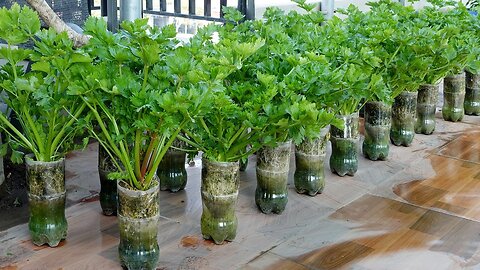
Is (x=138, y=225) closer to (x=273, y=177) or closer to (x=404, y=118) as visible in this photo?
(x=273, y=177)

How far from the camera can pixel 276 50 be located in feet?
8.39

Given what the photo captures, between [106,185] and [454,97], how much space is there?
288cm

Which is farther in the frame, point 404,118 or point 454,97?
point 454,97

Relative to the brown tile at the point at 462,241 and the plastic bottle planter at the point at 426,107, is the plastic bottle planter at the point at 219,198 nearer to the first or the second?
the brown tile at the point at 462,241

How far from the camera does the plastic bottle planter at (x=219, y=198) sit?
2467 mm

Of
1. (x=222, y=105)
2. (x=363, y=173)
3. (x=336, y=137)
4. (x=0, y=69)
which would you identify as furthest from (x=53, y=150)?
(x=363, y=173)

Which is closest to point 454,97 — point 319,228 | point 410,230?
point 410,230

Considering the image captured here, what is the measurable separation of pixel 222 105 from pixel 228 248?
662 millimetres

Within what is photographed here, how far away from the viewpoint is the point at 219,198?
2.47 meters

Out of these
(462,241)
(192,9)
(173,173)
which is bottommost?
(462,241)

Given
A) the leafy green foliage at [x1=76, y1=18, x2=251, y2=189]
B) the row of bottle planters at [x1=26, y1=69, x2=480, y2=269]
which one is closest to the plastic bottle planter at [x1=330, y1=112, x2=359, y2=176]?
the row of bottle planters at [x1=26, y1=69, x2=480, y2=269]

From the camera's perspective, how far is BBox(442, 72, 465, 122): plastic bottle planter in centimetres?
449

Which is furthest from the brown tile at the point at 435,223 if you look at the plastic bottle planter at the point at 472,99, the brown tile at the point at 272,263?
the plastic bottle planter at the point at 472,99

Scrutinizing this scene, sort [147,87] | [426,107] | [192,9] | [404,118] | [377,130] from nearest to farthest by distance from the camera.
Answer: [147,87], [377,130], [404,118], [426,107], [192,9]
